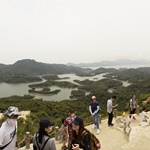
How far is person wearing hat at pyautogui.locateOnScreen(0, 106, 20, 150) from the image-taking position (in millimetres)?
2924

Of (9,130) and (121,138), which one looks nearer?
(9,130)

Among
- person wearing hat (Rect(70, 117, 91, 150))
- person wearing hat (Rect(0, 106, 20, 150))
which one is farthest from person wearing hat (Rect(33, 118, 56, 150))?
person wearing hat (Rect(0, 106, 20, 150))

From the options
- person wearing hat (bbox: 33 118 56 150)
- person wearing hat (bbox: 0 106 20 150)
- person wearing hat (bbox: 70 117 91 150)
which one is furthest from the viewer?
person wearing hat (bbox: 0 106 20 150)

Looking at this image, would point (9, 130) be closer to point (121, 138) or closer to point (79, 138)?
point (79, 138)

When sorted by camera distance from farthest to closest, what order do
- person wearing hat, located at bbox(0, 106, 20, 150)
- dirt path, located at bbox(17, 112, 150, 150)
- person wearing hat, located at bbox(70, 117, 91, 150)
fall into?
dirt path, located at bbox(17, 112, 150, 150)
person wearing hat, located at bbox(0, 106, 20, 150)
person wearing hat, located at bbox(70, 117, 91, 150)

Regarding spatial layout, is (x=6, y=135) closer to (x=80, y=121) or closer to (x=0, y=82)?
(x=80, y=121)

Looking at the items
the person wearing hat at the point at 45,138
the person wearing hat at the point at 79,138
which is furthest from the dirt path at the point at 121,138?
the person wearing hat at the point at 45,138

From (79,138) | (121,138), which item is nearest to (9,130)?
(79,138)

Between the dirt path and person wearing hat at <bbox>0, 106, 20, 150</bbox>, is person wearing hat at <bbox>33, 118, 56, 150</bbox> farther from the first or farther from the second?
the dirt path

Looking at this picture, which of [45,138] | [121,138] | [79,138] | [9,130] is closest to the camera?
[45,138]

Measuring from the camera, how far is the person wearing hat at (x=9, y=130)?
9.59 ft

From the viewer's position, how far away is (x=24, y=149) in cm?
672

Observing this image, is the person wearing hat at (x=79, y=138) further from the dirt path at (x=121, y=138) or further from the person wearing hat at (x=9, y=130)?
the dirt path at (x=121, y=138)

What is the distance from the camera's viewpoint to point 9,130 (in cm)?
298
